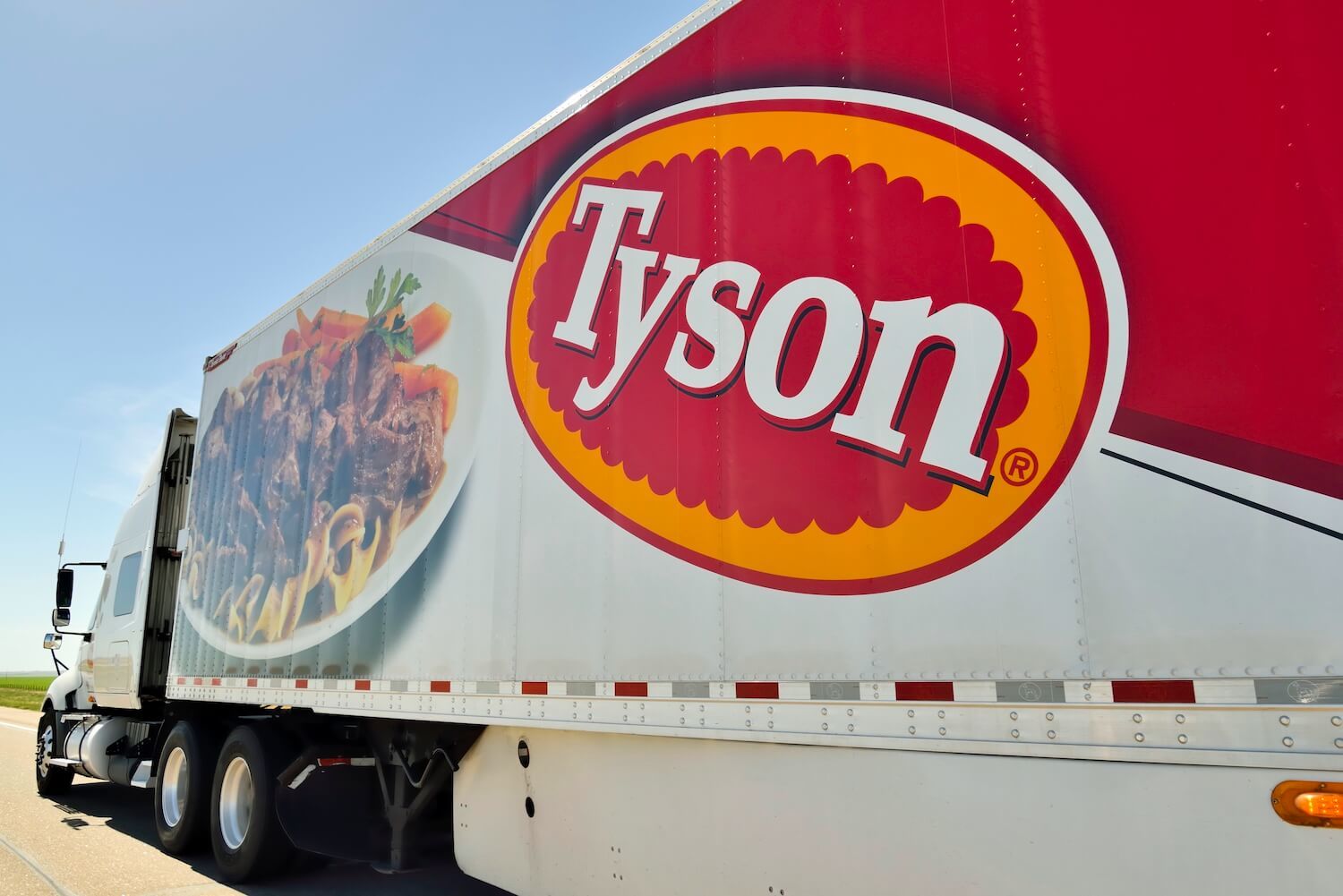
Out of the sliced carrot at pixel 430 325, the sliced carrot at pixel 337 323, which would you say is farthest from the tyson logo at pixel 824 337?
the sliced carrot at pixel 337 323

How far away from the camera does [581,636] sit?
429cm

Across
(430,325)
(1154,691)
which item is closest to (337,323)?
(430,325)

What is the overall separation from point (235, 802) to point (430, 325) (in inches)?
165

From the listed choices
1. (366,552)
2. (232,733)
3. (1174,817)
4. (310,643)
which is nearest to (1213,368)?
(1174,817)

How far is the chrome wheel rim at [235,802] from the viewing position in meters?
6.96

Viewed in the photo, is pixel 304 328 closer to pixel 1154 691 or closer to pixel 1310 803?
pixel 1154 691

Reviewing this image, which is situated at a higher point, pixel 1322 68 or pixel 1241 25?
pixel 1241 25

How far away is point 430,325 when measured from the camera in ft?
18.9

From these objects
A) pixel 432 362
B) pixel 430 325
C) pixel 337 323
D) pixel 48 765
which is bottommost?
pixel 48 765

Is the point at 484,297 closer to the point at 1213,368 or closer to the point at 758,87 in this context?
the point at 758,87

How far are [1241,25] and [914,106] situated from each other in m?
1.03

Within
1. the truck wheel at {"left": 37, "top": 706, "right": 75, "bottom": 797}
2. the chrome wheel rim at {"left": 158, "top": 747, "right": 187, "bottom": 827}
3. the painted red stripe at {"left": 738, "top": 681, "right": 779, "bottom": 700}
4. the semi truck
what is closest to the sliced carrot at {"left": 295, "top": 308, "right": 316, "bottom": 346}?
the semi truck

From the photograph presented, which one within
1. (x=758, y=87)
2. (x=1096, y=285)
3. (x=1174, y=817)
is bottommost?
(x=1174, y=817)

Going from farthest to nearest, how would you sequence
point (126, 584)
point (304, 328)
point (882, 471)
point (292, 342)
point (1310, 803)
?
point (126, 584), point (292, 342), point (304, 328), point (882, 471), point (1310, 803)
